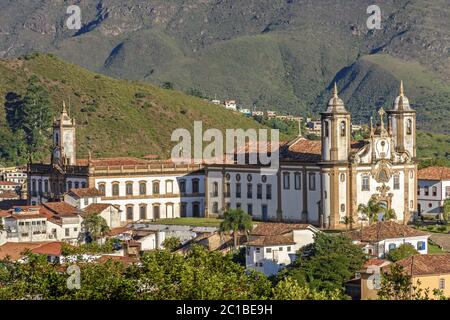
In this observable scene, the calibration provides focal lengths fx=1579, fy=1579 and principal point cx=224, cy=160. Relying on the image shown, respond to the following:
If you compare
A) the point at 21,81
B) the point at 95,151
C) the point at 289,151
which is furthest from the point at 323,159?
the point at 21,81

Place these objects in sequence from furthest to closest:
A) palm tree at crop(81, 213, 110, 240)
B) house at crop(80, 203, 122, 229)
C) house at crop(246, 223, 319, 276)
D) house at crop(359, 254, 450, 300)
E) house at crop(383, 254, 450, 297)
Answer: house at crop(80, 203, 122, 229) → palm tree at crop(81, 213, 110, 240) → house at crop(246, 223, 319, 276) → house at crop(383, 254, 450, 297) → house at crop(359, 254, 450, 300)

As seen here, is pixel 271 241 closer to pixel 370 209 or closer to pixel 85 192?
pixel 370 209

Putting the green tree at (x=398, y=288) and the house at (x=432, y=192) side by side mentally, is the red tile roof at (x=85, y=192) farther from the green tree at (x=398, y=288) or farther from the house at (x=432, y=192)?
the green tree at (x=398, y=288)

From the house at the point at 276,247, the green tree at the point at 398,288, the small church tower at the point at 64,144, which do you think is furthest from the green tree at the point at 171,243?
the green tree at the point at 398,288

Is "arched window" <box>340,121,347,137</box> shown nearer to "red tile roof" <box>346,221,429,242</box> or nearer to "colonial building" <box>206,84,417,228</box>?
"colonial building" <box>206,84,417,228</box>

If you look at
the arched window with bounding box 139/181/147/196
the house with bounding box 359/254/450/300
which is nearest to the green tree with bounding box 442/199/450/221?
the arched window with bounding box 139/181/147/196
